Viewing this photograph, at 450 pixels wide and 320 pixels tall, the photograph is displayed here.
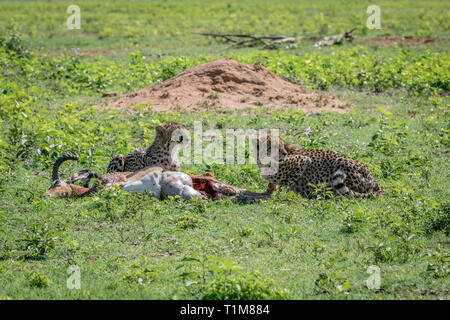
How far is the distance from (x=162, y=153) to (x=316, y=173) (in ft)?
8.50

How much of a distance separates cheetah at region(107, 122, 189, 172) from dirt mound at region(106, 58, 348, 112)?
435 cm

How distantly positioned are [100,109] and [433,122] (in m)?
7.69

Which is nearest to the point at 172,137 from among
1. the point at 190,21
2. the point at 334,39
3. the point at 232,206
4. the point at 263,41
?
the point at 232,206

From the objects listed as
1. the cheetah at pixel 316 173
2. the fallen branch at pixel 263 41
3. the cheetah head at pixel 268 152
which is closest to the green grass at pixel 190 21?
the fallen branch at pixel 263 41

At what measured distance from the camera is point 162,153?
10734mm

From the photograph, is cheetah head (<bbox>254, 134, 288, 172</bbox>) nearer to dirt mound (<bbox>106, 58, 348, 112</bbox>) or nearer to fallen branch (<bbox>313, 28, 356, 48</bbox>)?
dirt mound (<bbox>106, 58, 348, 112</bbox>)

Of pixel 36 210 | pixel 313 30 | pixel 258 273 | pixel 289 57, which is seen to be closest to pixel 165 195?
pixel 36 210

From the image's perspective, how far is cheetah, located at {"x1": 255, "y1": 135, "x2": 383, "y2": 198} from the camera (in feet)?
31.8

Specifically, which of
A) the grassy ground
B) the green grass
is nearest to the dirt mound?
the grassy ground

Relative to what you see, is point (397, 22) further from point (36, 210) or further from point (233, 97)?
point (36, 210)

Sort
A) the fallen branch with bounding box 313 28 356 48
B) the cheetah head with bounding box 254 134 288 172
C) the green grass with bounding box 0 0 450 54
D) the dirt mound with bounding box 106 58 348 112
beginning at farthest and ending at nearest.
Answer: the green grass with bounding box 0 0 450 54
the fallen branch with bounding box 313 28 356 48
the dirt mound with bounding box 106 58 348 112
the cheetah head with bounding box 254 134 288 172

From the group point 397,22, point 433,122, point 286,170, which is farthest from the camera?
point 397,22

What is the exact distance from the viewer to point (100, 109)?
1559cm

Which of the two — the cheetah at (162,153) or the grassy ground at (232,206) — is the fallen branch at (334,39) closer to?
the grassy ground at (232,206)
